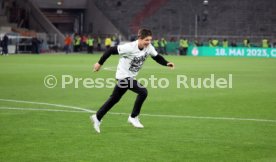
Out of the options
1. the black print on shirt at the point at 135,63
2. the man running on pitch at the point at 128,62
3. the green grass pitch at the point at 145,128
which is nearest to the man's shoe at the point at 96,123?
the man running on pitch at the point at 128,62

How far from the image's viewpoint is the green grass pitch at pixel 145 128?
10422 millimetres

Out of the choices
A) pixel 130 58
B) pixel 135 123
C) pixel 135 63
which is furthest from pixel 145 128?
pixel 130 58

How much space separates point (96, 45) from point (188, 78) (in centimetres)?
4356

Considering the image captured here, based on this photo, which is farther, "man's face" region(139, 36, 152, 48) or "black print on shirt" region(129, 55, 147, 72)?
"black print on shirt" region(129, 55, 147, 72)

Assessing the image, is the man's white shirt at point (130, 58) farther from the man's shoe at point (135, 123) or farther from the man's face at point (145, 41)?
the man's shoe at point (135, 123)

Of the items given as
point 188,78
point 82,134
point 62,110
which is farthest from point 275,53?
point 82,134

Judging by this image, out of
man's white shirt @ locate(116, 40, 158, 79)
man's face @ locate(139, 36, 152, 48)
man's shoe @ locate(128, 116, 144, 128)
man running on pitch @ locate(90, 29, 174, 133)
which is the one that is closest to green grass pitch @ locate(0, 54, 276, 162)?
man's shoe @ locate(128, 116, 144, 128)

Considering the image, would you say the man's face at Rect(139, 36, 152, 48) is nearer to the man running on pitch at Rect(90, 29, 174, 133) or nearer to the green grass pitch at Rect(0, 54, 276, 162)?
the man running on pitch at Rect(90, 29, 174, 133)

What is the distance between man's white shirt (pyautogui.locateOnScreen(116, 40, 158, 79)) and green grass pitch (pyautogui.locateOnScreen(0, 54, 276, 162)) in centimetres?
106

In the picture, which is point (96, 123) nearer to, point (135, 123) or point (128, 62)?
point (135, 123)

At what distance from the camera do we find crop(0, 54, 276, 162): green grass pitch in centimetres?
1042

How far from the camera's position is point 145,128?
13.3m

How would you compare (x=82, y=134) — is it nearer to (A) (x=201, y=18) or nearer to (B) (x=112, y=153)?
(B) (x=112, y=153)

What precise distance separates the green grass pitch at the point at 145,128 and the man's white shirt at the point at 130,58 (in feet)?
3.48
